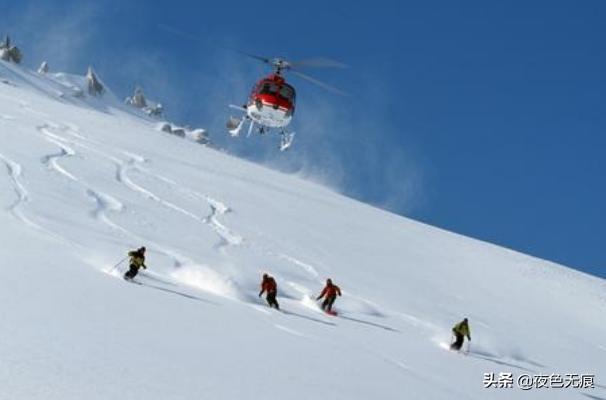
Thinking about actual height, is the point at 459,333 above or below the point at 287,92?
below

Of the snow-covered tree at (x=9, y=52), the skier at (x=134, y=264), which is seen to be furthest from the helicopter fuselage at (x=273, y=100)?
the snow-covered tree at (x=9, y=52)

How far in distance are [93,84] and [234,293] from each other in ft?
540

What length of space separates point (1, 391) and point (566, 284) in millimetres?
28094

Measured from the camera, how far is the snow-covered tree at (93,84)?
167625 mm

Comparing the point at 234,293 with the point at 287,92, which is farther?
the point at 287,92

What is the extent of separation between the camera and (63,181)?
2430 centimetres

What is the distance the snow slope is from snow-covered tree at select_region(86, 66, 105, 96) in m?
133

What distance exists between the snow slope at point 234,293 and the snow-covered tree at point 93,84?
13300cm

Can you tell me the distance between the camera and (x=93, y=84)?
170m

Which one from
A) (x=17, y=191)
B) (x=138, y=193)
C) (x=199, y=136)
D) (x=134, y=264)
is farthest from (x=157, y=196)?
(x=199, y=136)

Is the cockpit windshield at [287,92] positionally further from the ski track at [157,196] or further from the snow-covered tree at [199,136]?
the snow-covered tree at [199,136]

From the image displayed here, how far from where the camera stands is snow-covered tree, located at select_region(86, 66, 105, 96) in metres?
168

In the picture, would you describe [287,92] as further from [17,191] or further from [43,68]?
[43,68]

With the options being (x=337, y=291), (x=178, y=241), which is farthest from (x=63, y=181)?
(x=337, y=291)
